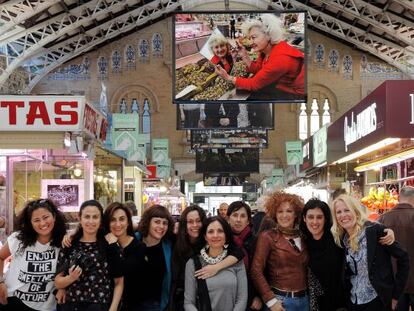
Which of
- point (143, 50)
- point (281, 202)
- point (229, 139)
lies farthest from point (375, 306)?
point (143, 50)

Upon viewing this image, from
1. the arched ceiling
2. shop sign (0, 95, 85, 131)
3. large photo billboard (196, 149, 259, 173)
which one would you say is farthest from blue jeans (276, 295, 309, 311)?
large photo billboard (196, 149, 259, 173)

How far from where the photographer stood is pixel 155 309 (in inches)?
181

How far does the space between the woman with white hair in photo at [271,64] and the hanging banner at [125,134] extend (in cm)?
476

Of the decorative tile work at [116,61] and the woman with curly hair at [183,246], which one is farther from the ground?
the decorative tile work at [116,61]

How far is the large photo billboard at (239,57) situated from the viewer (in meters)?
9.82

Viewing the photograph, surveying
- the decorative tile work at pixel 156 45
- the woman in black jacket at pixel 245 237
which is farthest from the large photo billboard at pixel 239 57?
the decorative tile work at pixel 156 45

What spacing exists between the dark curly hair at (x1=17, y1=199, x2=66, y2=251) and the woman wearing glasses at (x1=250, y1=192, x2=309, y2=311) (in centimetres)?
123

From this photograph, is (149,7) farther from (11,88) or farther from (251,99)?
(251,99)

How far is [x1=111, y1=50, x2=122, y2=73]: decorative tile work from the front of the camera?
33.7 m

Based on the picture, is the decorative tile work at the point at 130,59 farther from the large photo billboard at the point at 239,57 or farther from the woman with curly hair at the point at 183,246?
the woman with curly hair at the point at 183,246

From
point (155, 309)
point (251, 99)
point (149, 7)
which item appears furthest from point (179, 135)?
point (155, 309)

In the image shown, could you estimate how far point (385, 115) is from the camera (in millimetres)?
7582

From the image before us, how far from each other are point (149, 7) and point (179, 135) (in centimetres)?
699

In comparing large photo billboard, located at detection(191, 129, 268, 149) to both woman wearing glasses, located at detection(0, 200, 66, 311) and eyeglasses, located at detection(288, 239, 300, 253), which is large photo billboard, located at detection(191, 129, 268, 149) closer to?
eyeglasses, located at detection(288, 239, 300, 253)
